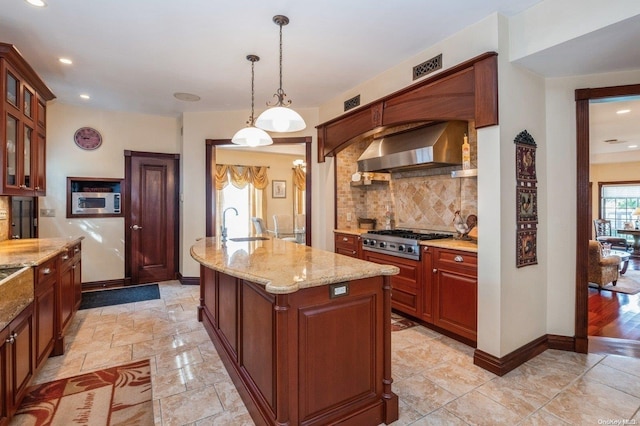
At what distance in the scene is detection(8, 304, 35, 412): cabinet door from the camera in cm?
181

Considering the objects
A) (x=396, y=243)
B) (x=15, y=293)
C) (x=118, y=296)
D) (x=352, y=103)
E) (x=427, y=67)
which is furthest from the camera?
(x=118, y=296)

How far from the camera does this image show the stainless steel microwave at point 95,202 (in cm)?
488

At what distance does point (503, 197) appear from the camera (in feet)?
8.14

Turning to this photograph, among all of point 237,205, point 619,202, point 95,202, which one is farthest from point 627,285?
point 95,202

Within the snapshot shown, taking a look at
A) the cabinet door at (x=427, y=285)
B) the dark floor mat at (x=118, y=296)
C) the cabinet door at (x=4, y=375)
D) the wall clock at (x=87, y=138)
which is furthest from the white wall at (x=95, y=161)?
the cabinet door at (x=427, y=285)

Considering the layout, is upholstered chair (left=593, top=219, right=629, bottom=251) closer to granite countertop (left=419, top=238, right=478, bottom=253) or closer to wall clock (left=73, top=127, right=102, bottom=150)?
granite countertop (left=419, top=238, right=478, bottom=253)

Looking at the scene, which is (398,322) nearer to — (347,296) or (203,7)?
(347,296)

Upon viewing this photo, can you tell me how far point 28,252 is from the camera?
2.53 metres

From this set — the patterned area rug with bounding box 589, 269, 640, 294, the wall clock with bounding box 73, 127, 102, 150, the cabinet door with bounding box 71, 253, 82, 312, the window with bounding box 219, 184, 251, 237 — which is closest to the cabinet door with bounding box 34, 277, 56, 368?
the cabinet door with bounding box 71, 253, 82, 312

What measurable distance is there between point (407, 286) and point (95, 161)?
492cm

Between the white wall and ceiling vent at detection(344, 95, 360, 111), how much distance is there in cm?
319

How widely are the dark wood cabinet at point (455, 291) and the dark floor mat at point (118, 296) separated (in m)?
3.71

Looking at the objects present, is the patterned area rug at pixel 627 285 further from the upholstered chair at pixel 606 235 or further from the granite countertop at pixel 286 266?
the granite countertop at pixel 286 266

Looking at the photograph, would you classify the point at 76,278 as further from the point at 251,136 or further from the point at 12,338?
the point at 251,136
